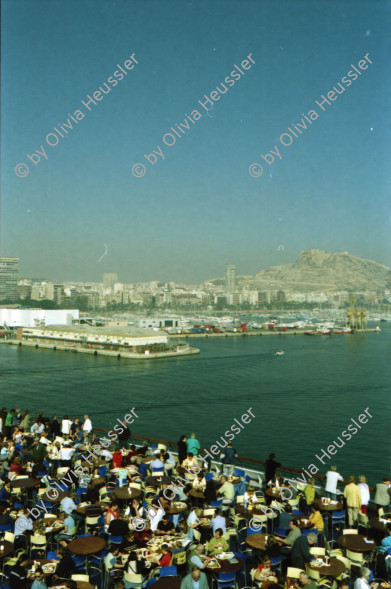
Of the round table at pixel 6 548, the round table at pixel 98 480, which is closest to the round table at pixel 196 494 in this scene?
the round table at pixel 98 480

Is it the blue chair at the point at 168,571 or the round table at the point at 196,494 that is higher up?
the blue chair at the point at 168,571

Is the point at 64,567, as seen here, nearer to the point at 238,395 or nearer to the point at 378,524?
the point at 378,524

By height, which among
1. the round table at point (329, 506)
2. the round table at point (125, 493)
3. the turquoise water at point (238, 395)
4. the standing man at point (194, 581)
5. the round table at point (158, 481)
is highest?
the standing man at point (194, 581)

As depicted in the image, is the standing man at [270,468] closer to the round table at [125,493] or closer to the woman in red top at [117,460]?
the round table at [125,493]

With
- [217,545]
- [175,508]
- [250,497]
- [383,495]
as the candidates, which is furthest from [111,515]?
[383,495]

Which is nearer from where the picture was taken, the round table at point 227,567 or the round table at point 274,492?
the round table at point 227,567

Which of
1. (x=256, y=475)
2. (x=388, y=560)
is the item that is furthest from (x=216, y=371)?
(x=388, y=560)

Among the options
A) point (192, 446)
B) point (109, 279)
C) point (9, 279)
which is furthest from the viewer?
point (109, 279)

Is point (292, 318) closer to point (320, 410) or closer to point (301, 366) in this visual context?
point (301, 366)
